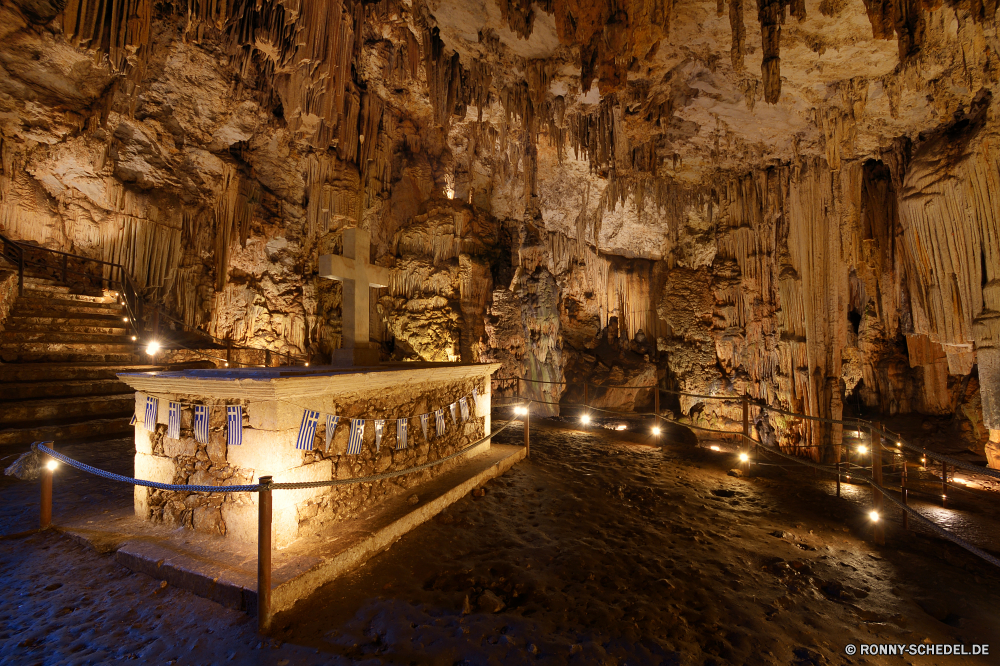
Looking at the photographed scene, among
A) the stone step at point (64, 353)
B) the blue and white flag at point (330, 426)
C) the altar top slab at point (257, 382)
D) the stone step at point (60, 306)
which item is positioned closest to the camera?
the altar top slab at point (257, 382)

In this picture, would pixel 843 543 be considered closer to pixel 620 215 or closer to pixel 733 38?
pixel 733 38

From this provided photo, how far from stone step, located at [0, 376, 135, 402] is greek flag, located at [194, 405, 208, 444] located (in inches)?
135

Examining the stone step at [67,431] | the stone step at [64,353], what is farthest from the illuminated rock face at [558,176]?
the stone step at [67,431]

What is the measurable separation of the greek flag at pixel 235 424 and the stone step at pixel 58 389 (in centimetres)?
382

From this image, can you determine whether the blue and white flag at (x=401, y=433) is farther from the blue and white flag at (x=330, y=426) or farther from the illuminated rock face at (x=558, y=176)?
the illuminated rock face at (x=558, y=176)

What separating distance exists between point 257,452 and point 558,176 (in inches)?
472

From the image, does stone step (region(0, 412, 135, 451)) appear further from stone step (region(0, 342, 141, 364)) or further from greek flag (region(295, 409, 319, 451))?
greek flag (region(295, 409, 319, 451))

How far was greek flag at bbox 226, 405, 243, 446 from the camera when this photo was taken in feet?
11.8

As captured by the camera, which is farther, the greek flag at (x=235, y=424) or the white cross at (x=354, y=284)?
the white cross at (x=354, y=284)

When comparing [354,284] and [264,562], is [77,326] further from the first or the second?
[264,562]

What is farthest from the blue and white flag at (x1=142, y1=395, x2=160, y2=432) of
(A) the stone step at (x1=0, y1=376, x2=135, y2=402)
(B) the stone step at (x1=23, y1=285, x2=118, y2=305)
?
(B) the stone step at (x1=23, y1=285, x2=118, y2=305)

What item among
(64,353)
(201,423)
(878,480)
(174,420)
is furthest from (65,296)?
(878,480)

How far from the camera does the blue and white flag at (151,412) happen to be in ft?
13.0

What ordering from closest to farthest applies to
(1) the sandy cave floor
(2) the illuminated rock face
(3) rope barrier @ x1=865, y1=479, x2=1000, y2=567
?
(3) rope barrier @ x1=865, y1=479, x2=1000, y2=567
(1) the sandy cave floor
(2) the illuminated rock face
